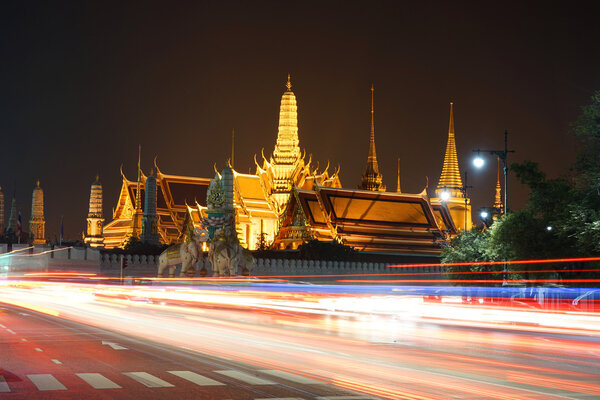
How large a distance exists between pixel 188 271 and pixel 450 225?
3606 cm

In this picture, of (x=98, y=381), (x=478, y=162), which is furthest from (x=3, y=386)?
(x=478, y=162)

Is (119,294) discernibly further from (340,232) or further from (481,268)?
(340,232)

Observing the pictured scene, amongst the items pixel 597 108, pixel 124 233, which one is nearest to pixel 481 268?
pixel 597 108

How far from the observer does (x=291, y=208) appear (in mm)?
77500

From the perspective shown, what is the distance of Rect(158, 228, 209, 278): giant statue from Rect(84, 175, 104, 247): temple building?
156ft

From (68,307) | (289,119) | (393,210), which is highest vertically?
(289,119)

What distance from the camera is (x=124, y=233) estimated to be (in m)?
97.1

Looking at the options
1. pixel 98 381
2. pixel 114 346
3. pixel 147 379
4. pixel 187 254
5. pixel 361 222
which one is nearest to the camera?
pixel 98 381

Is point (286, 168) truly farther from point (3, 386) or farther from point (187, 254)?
point (3, 386)

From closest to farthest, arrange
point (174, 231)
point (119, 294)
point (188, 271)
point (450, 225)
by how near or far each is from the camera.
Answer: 1. point (119, 294)
2. point (188, 271)
3. point (450, 225)
4. point (174, 231)

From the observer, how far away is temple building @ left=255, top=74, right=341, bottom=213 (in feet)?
304

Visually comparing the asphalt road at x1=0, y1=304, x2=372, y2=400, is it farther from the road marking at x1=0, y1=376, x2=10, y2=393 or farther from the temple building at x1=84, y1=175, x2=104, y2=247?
the temple building at x1=84, y1=175, x2=104, y2=247

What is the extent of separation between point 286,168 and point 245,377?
81263 mm

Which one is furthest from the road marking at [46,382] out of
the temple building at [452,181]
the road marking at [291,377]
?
the temple building at [452,181]
